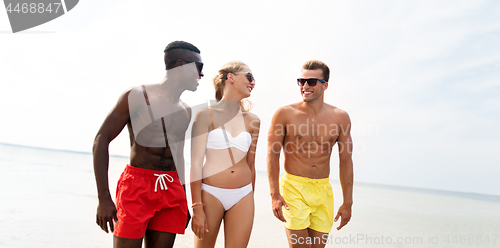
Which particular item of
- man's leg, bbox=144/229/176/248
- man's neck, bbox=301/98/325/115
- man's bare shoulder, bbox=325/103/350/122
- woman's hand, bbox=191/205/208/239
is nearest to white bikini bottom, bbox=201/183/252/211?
woman's hand, bbox=191/205/208/239

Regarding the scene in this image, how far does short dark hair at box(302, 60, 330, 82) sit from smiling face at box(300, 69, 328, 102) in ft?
0.17

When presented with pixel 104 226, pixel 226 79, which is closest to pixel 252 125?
pixel 226 79

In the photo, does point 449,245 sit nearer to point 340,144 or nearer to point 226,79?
point 340,144

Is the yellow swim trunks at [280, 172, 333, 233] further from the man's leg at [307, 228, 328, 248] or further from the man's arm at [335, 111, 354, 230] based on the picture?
the man's arm at [335, 111, 354, 230]

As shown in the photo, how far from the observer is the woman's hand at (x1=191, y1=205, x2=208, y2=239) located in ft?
9.92

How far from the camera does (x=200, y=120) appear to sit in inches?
130

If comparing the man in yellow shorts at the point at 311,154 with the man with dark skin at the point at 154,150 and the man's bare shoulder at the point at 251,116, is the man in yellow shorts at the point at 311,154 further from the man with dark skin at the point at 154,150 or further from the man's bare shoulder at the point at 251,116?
the man with dark skin at the point at 154,150

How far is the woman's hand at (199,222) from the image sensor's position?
3.02 meters

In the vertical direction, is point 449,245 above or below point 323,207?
below

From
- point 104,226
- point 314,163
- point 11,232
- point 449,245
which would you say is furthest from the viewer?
point 449,245

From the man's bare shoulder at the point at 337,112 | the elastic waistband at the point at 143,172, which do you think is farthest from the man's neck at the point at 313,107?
the elastic waistband at the point at 143,172

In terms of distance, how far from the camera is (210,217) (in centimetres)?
320

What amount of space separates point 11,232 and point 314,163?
7908mm

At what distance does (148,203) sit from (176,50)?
4.90 ft
